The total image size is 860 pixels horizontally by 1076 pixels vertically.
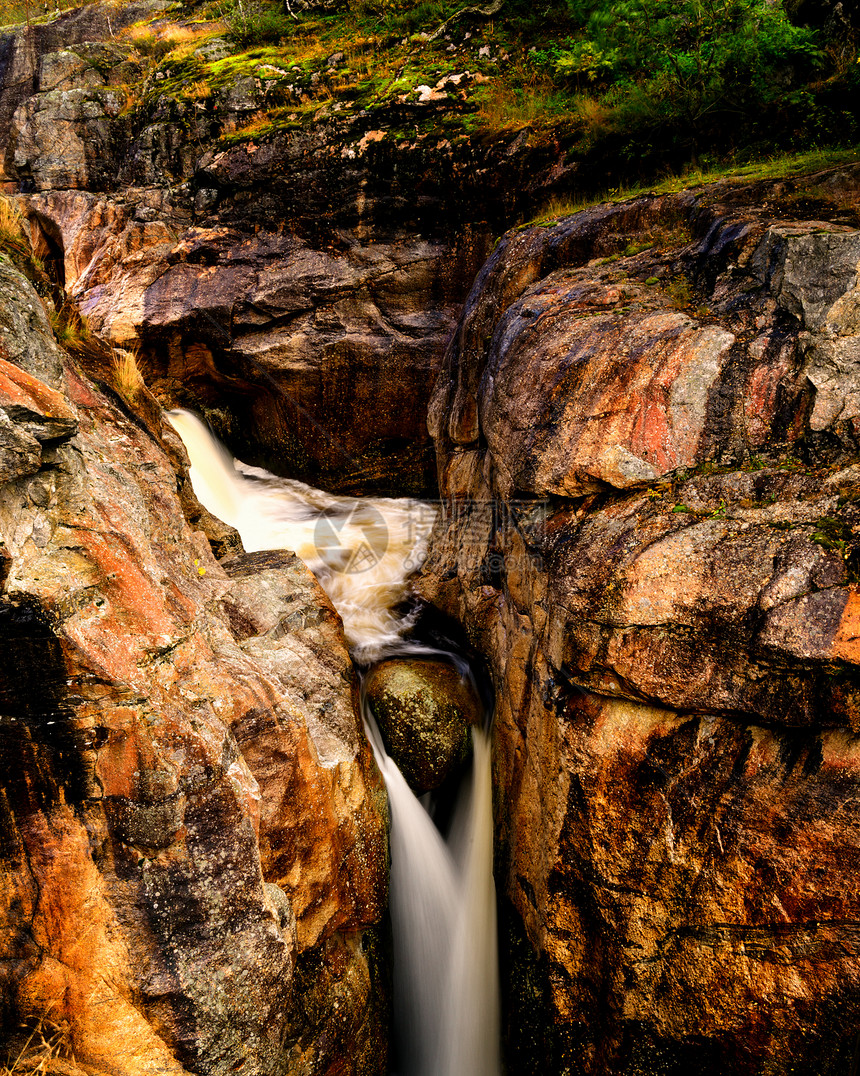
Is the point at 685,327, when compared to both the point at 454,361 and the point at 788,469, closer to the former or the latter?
the point at 788,469

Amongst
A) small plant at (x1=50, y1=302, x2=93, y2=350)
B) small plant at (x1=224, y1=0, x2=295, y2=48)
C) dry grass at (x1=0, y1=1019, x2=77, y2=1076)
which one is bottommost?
dry grass at (x1=0, y1=1019, x2=77, y2=1076)

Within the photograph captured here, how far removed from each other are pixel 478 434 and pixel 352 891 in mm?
5042

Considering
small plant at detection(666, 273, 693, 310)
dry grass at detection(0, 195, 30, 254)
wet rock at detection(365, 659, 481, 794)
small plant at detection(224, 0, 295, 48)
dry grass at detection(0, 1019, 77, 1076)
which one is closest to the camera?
dry grass at detection(0, 1019, 77, 1076)

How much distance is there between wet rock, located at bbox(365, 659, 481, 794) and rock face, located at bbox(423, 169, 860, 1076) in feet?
1.94

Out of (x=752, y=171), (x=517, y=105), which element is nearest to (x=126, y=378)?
(x=752, y=171)

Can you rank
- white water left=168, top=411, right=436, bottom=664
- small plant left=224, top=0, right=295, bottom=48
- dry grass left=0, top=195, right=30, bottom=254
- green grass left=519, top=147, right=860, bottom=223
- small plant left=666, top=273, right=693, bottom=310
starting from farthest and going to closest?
small plant left=224, top=0, right=295, bottom=48
white water left=168, top=411, right=436, bottom=664
green grass left=519, top=147, right=860, bottom=223
small plant left=666, top=273, right=693, bottom=310
dry grass left=0, top=195, right=30, bottom=254

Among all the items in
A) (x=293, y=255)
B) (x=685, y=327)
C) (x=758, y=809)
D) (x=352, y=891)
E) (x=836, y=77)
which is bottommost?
(x=352, y=891)

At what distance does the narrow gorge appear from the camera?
345 centimetres

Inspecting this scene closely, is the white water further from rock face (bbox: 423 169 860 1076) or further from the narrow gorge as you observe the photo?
rock face (bbox: 423 169 860 1076)

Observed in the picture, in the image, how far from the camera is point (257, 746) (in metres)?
4.15

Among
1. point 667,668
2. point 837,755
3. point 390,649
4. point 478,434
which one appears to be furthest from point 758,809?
point 478,434

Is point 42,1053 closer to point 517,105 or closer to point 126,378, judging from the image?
point 126,378

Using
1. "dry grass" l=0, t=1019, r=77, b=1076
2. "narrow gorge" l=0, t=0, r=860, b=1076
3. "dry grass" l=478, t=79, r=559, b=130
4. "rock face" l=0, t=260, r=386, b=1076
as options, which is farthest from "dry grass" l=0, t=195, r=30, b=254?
"dry grass" l=478, t=79, r=559, b=130

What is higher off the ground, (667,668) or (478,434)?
(478,434)
